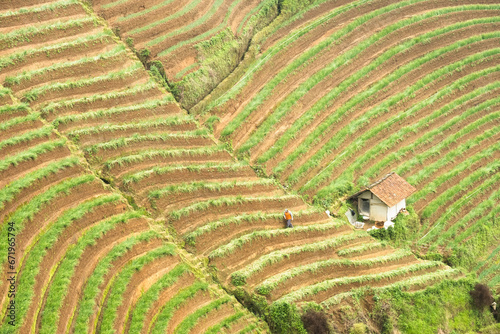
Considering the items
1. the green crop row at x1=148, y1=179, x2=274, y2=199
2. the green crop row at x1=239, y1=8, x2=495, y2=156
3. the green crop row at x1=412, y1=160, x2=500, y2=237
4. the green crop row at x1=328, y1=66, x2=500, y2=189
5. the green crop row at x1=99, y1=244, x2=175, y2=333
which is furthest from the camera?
the green crop row at x1=328, y1=66, x2=500, y2=189

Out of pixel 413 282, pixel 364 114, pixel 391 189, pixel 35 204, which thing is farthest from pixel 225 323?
pixel 364 114

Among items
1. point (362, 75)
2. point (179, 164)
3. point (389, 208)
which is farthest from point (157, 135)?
point (362, 75)

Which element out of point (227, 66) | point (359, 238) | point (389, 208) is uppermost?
point (227, 66)

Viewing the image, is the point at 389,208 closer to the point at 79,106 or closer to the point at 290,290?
the point at 290,290

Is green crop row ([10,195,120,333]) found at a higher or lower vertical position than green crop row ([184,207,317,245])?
lower

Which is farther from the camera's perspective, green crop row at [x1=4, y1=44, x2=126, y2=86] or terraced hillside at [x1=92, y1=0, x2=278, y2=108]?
terraced hillside at [x1=92, y1=0, x2=278, y2=108]

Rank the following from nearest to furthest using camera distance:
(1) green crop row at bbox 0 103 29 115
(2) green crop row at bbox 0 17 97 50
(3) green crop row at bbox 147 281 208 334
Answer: (3) green crop row at bbox 147 281 208 334
(1) green crop row at bbox 0 103 29 115
(2) green crop row at bbox 0 17 97 50

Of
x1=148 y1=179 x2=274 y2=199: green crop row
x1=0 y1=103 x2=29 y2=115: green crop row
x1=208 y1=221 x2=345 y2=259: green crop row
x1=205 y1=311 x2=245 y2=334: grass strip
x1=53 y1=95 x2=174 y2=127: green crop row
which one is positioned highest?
x1=53 y1=95 x2=174 y2=127: green crop row

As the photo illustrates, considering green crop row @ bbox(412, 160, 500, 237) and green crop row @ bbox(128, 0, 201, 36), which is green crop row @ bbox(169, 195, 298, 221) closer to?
green crop row @ bbox(412, 160, 500, 237)

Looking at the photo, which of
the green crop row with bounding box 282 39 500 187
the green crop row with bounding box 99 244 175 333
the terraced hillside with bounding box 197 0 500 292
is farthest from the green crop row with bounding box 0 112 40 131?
the green crop row with bounding box 282 39 500 187
